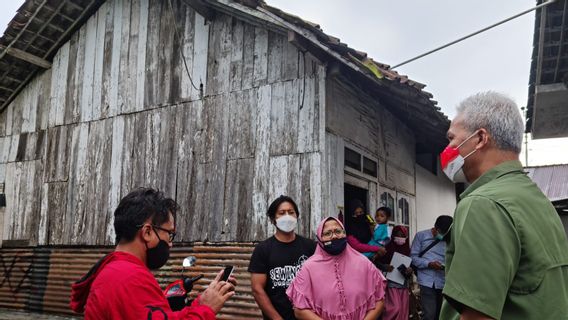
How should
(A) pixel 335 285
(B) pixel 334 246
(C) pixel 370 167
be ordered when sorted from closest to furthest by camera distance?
(A) pixel 335 285 → (B) pixel 334 246 → (C) pixel 370 167

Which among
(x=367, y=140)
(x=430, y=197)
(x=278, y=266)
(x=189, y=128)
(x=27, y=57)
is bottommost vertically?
(x=278, y=266)

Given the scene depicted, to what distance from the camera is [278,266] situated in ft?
14.4

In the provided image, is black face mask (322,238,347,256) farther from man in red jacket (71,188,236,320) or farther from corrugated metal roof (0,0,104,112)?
corrugated metal roof (0,0,104,112)

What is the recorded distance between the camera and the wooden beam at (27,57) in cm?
909

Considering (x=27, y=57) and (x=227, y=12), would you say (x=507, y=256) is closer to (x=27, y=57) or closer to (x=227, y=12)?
(x=227, y=12)

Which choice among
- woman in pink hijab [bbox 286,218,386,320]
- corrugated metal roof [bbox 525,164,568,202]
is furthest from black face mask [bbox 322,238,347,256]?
corrugated metal roof [bbox 525,164,568,202]

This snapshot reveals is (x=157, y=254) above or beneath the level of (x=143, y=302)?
above

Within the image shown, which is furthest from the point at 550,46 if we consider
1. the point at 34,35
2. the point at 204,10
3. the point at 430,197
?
the point at 34,35

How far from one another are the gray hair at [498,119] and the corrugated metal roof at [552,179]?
1164 cm

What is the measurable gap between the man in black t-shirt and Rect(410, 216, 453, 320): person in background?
84.0 inches

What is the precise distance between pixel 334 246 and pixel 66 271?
637 centimetres

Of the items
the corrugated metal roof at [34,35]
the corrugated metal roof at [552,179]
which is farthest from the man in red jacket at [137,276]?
the corrugated metal roof at [552,179]

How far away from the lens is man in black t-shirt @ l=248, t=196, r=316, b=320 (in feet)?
14.2

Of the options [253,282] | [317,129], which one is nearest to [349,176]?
[317,129]
